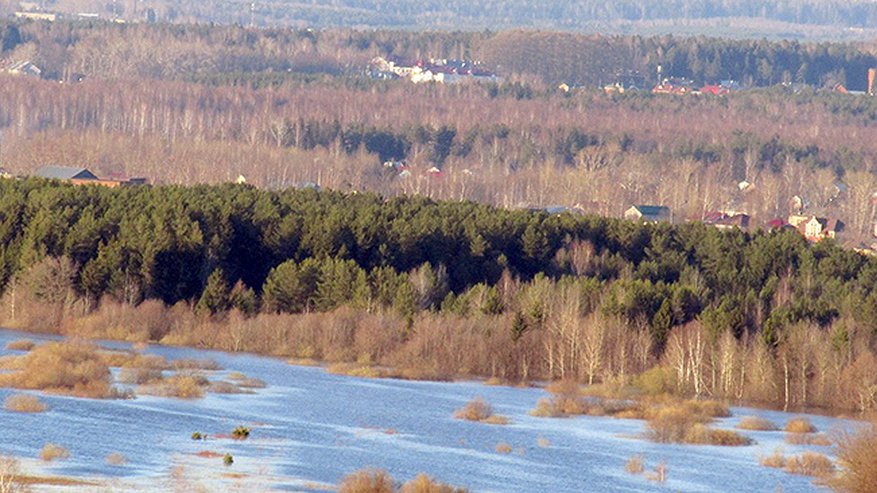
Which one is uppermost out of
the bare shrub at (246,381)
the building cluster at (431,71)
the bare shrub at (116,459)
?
the bare shrub at (116,459)

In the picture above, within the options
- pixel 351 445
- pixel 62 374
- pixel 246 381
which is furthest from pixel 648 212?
pixel 351 445

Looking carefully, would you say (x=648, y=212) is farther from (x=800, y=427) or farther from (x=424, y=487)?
(x=424, y=487)

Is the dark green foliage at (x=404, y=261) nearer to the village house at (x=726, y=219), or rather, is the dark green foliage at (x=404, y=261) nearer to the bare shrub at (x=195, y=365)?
the bare shrub at (x=195, y=365)

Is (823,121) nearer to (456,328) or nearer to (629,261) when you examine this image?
(629,261)

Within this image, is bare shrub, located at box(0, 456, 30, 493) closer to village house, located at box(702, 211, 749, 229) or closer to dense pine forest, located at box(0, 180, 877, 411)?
dense pine forest, located at box(0, 180, 877, 411)

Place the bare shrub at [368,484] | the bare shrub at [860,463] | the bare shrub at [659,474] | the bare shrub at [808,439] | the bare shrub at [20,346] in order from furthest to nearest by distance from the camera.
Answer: the bare shrub at [20,346] → the bare shrub at [808,439] → the bare shrub at [659,474] → the bare shrub at [860,463] → the bare shrub at [368,484]

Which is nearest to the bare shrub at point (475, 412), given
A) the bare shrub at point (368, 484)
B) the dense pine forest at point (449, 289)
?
the dense pine forest at point (449, 289)
